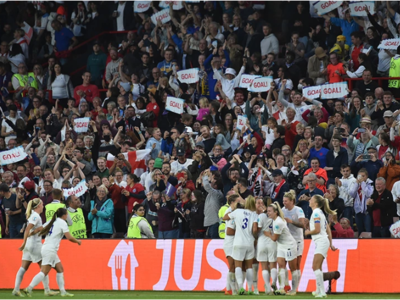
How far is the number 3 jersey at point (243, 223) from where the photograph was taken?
15.1m

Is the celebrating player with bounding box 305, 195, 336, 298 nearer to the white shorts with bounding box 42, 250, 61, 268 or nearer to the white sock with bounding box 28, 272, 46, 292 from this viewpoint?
the white shorts with bounding box 42, 250, 61, 268

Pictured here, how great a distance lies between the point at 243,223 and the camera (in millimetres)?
15133

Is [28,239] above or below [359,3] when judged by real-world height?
below

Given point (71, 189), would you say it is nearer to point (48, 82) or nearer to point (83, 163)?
point (83, 163)

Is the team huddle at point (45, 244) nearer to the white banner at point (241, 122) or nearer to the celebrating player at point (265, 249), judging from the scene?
the celebrating player at point (265, 249)

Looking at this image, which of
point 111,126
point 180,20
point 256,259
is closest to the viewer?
point 256,259

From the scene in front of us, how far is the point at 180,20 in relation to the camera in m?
25.8

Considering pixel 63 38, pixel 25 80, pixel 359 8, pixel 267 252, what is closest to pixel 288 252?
pixel 267 252

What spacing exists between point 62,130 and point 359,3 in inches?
370

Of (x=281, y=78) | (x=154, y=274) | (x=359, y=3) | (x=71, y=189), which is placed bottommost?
(x=154, y=274)

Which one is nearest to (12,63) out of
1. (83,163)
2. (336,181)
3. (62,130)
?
(62,130)

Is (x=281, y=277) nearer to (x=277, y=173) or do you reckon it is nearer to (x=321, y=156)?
(x=277, y=173)

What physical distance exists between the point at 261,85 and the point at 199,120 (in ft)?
6.46

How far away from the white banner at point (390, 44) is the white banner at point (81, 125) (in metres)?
8.48
